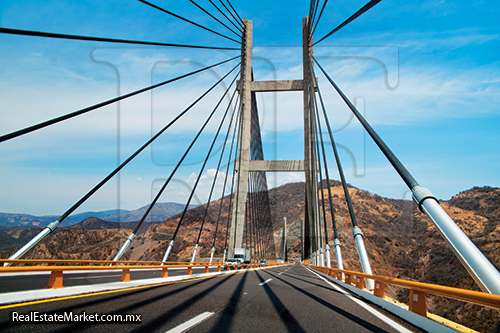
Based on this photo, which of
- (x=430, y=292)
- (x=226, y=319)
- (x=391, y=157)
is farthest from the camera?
(x=391, y=157)

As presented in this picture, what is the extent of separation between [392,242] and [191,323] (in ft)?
253

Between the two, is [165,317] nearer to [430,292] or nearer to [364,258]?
[430,292]

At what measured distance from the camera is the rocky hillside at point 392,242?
31.1 m

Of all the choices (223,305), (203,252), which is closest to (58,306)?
(223,305)

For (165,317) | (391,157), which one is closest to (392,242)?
(391,157)

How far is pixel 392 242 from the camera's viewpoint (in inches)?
2778

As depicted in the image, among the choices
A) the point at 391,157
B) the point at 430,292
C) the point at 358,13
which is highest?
the point at 358,13

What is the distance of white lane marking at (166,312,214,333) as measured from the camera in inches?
137

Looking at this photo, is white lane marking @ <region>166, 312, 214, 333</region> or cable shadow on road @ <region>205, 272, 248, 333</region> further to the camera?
cable shadow on road @ <region>205, 272, 248, 333</region>

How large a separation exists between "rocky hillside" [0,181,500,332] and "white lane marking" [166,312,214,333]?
1945 cm

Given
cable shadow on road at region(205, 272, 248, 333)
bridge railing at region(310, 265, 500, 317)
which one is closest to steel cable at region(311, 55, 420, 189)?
bridge railing at region(310, 265, 500, 317)

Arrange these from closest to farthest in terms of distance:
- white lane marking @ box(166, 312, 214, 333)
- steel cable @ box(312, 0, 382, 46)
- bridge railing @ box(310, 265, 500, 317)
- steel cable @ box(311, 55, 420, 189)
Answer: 1. bridge railing @ box(310, 265, 500, 317)
2. white lane marking @ box(166, 312, 214, 333)
3. steel cable @ box(311, 55, 420, 189)
4. steel cable @ box(312, 0, 382, 46)

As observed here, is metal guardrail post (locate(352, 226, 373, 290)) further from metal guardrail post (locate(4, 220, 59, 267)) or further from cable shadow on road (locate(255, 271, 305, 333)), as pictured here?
metal guardrail post (locate(4, 220, 59, 267))

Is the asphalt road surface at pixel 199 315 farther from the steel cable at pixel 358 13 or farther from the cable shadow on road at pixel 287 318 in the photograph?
the steel cable at pixel 358 13
